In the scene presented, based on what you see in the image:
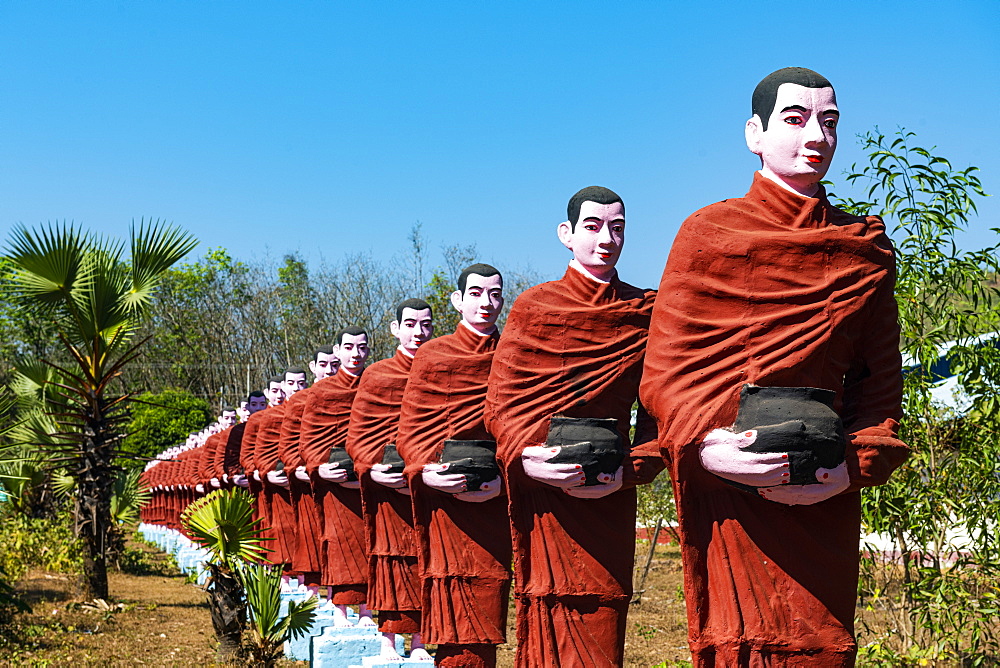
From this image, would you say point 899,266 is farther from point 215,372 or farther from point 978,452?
point 215,372

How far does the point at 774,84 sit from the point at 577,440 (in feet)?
6.55

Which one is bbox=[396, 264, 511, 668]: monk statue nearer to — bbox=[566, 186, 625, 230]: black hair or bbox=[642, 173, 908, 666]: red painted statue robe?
bbox=[566, 186, 625, 230]: black hair

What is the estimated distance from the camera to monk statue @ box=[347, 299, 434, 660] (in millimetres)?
8391

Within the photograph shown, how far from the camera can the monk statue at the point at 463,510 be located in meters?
6.89

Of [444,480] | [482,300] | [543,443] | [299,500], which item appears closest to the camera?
[543,443]

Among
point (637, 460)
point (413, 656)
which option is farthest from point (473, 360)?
point (413, 656)

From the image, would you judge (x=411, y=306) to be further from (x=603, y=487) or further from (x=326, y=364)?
(x=603, y=487)

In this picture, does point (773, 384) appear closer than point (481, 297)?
Yes

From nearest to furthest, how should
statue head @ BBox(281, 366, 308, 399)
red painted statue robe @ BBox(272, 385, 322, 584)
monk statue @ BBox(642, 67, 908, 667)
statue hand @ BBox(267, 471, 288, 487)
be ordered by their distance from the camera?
monk statue @ BBox(642, 67, 908, 667), red painted statue robe @ BBox(272, 385, 322, 584), statue hand @ BBox(267, 471, 288, 487), statue head @ BBox(281, 366, 308, 399)

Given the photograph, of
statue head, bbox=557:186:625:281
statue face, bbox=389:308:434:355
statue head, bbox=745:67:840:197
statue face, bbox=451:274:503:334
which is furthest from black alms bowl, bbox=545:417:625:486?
statue face, bbox=389:308:434:355

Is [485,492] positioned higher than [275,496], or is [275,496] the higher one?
[485,492]

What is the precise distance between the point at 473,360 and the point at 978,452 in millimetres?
3137

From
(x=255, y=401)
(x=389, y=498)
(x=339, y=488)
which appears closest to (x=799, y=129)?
(x=389, y=498)

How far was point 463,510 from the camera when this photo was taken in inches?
275
